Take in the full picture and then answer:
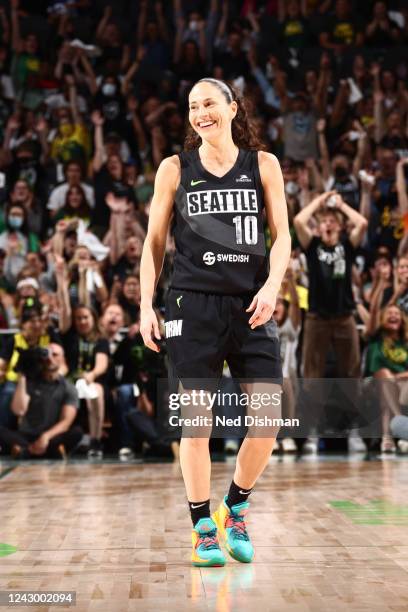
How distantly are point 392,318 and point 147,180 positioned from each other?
3892 mm

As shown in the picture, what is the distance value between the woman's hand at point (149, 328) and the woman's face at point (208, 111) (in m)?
0.73

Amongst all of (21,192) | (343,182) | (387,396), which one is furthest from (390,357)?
(21,192)

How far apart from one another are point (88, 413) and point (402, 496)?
3.85m

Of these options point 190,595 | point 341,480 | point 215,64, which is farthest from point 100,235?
point 190,595

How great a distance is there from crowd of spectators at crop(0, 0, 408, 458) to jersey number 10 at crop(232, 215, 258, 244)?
3839 mm

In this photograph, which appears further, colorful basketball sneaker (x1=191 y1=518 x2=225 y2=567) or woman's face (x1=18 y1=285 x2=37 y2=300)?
woman's face (x1=18 y1=285 x2=37 y2=300)

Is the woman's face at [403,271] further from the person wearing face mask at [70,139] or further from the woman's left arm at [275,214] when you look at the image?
the woman's left arm at [275,214]

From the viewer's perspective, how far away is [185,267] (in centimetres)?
432

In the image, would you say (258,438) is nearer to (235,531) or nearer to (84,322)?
(235,531)

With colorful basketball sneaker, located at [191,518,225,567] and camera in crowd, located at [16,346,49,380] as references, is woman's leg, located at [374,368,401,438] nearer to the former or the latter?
camera in crowd, located at [16,346,49,380]

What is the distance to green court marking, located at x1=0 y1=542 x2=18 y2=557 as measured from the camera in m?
4.58

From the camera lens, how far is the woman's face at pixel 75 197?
11883 mm

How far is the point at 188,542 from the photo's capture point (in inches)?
192

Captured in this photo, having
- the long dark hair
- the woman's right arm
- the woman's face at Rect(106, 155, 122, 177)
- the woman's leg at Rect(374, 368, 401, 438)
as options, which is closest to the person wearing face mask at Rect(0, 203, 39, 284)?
the woman's face at Rect(106, 155, 122, 177)
